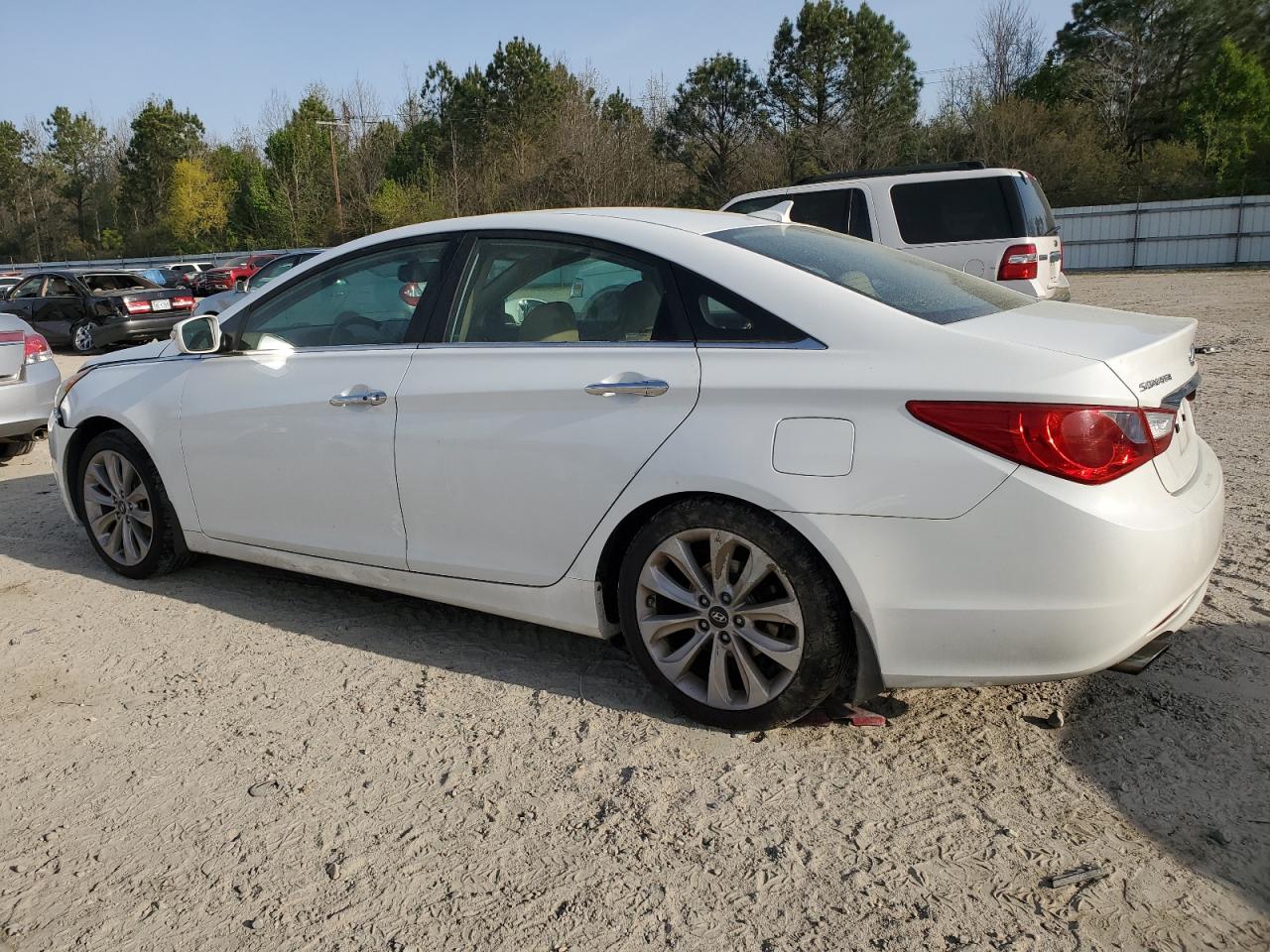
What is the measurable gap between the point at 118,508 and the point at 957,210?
26.0 feet

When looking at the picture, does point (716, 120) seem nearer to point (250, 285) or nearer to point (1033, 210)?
point (250, 285)

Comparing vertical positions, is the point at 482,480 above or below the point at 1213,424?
above

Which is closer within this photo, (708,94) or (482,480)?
(482,480)

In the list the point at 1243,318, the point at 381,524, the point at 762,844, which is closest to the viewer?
the point at 762,844

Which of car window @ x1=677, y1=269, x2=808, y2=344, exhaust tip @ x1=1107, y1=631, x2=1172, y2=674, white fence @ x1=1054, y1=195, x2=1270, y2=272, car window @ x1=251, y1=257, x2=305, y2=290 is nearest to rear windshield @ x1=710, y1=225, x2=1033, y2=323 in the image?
car window @ x1=677, y1=269, x2=808, y2=344

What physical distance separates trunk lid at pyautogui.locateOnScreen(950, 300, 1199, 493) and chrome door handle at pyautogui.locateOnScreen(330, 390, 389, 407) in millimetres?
1999

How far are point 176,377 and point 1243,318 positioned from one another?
1542 centimetres

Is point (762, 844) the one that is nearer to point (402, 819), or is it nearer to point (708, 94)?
point (402, 819)

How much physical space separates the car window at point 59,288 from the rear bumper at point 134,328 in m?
1.23

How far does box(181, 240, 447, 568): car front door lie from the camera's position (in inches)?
148

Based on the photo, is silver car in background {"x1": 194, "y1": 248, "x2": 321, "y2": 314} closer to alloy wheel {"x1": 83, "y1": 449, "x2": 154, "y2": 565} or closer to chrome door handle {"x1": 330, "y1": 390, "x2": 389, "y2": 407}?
alloy wheel {"x1": 83, "y1": 449, "x2": 154, "y2": 565}

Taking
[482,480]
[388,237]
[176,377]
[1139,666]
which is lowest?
[1139,666]

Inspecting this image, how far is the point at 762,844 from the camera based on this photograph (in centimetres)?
262

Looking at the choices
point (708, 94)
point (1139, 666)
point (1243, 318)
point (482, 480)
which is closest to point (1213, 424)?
point (1139, 666)
